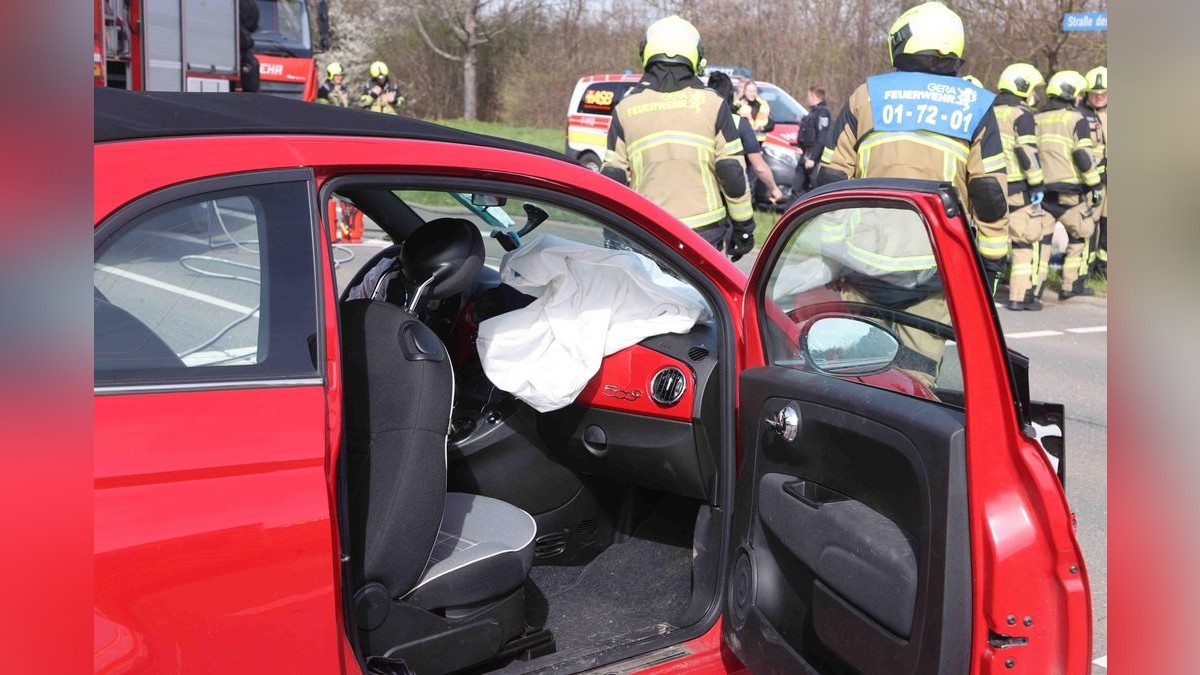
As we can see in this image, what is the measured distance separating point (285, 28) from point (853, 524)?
1833 centimetres

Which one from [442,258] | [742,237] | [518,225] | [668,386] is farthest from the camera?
[742,237]

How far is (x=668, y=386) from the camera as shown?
3.08 meters

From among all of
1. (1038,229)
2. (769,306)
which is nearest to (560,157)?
(769,306)

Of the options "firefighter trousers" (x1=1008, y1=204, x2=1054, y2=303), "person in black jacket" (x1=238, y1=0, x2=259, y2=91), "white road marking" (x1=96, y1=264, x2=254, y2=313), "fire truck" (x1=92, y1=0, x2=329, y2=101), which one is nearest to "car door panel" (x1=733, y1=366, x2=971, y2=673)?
"white road marking" (x1=96, y1=264, x2=254, y2=313)

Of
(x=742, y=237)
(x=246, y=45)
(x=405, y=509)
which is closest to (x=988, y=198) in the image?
(x=742, y=237)

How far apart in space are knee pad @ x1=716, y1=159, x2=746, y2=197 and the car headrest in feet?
11.2

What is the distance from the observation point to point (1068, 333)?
9.44 meters

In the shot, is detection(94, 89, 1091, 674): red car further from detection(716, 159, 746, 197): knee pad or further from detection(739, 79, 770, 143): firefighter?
detection(739, 79, 770, 143): firefighter

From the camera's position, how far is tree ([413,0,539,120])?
33.4 m

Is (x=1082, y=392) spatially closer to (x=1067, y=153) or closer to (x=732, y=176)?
(x=732, y=176)

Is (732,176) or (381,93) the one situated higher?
(381,93)

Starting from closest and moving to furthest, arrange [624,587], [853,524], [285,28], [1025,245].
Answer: [853,524] → [624,587] → [1025,245] → [285,28]

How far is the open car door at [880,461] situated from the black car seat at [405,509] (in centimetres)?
62
